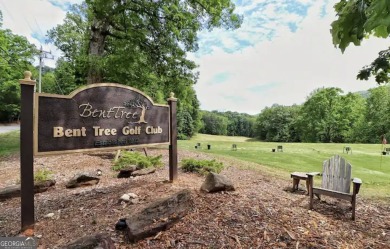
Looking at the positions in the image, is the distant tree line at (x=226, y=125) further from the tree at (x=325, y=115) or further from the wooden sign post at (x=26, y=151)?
the wooden sign post at (x=26, y=151)

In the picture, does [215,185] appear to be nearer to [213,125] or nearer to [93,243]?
[93,243]

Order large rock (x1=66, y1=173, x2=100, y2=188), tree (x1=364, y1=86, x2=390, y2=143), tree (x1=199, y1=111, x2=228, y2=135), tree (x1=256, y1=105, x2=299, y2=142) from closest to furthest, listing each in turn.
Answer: large rock (x1=66, y1=173, x2=100, y2=188), tree (x1=364, y1=86, x2=390, y2=143), tree (x1=256, y1=105, x2=299, y2=142), tree (x1=199, y1=111, x2=228, y2=135)

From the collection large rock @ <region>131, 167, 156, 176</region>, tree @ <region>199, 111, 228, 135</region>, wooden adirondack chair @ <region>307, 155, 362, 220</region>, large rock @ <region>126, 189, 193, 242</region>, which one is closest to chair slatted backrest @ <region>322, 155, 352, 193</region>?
wooden adirondack chair @ <region>307, 155, 362, 220</region>

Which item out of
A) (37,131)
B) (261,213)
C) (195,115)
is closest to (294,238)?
(261,213)

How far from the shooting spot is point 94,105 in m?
4.20

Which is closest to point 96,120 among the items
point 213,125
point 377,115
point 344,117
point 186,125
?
point 186,125

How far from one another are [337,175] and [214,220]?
3301mm

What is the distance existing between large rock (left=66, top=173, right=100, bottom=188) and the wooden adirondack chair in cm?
486

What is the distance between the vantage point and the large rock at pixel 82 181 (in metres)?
5.37

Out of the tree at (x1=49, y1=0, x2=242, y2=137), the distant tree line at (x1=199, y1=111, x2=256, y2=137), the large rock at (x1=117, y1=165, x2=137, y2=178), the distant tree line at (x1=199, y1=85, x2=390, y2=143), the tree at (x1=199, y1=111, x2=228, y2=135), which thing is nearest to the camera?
the large rock at (x1=117, y1=165, x2=137, y2=178)

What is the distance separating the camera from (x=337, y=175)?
16.8 feet

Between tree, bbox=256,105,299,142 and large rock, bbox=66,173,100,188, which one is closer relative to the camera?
large rock, bbox=66,173,100,188

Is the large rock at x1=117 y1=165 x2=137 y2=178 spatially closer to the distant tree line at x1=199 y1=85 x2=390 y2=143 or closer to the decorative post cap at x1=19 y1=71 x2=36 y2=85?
the decorative post cap at x1=19 y1=71 x2=36 y2=85

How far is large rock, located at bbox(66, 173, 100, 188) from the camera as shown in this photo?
537 cm
